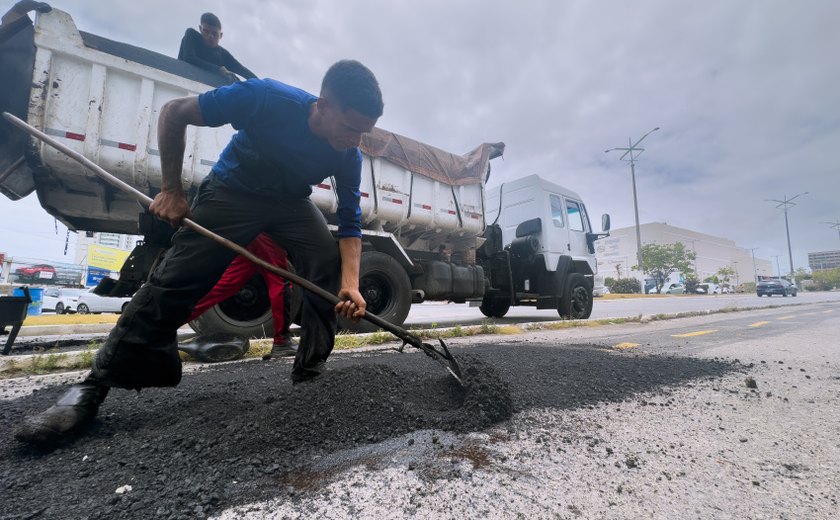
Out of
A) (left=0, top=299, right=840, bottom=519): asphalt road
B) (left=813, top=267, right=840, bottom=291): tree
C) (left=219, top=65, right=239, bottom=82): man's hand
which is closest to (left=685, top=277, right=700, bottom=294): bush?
(left=813, top=267, right=840, bottom=291): tree

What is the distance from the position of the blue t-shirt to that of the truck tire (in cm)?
226

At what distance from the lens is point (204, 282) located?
185 centimetres

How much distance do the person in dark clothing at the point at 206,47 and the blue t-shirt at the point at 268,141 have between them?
Answer: 3.29 meters

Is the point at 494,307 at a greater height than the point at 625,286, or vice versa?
the point at 625,286

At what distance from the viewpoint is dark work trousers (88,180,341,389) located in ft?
5.62

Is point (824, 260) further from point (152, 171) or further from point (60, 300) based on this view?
point (60, 300)

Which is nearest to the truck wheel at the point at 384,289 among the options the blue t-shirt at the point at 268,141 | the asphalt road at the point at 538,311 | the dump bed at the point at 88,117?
the dump bed at the point at 88,117

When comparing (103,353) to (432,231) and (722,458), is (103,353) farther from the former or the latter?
(432,231)

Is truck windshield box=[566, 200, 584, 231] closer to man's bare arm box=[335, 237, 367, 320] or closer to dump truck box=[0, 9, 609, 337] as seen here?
dump truck box=[0, 9, 609, 337]

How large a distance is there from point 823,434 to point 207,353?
3935 mm

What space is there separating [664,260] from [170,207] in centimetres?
5101

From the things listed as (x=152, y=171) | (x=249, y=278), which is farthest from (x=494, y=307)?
(x=152, y=171)

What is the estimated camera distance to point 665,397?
2.20m

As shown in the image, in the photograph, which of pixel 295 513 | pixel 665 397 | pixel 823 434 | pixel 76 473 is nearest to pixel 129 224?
pixel 76 473
